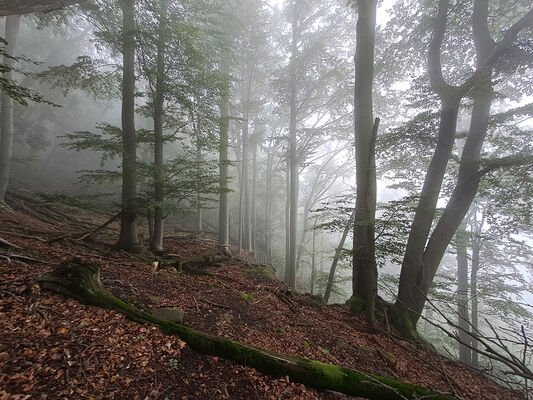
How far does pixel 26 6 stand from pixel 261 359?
6703 mm

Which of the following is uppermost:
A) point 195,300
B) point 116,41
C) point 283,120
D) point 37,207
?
point 283,120

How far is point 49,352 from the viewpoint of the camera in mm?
2113

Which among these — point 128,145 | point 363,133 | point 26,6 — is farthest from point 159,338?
point 363,133

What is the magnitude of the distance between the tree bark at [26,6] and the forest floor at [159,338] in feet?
13.1

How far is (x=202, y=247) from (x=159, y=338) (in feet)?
23.4

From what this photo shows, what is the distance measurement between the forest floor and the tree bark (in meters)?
3.98

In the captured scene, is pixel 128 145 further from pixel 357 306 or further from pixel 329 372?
pixel 357 306

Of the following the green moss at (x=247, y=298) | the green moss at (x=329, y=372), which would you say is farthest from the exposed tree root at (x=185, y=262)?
the green moss at (x=329, y=372)

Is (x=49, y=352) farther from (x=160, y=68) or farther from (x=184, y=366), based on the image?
(x=160, y=68)

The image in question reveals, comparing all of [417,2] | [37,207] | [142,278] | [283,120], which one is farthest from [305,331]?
[283,120]

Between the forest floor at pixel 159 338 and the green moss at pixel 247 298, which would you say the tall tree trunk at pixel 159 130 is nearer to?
the forest floor at pixel 159 338

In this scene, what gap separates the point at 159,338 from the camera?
8.93 feet

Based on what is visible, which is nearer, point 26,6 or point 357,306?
point 26,6

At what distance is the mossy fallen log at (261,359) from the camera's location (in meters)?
2.69
